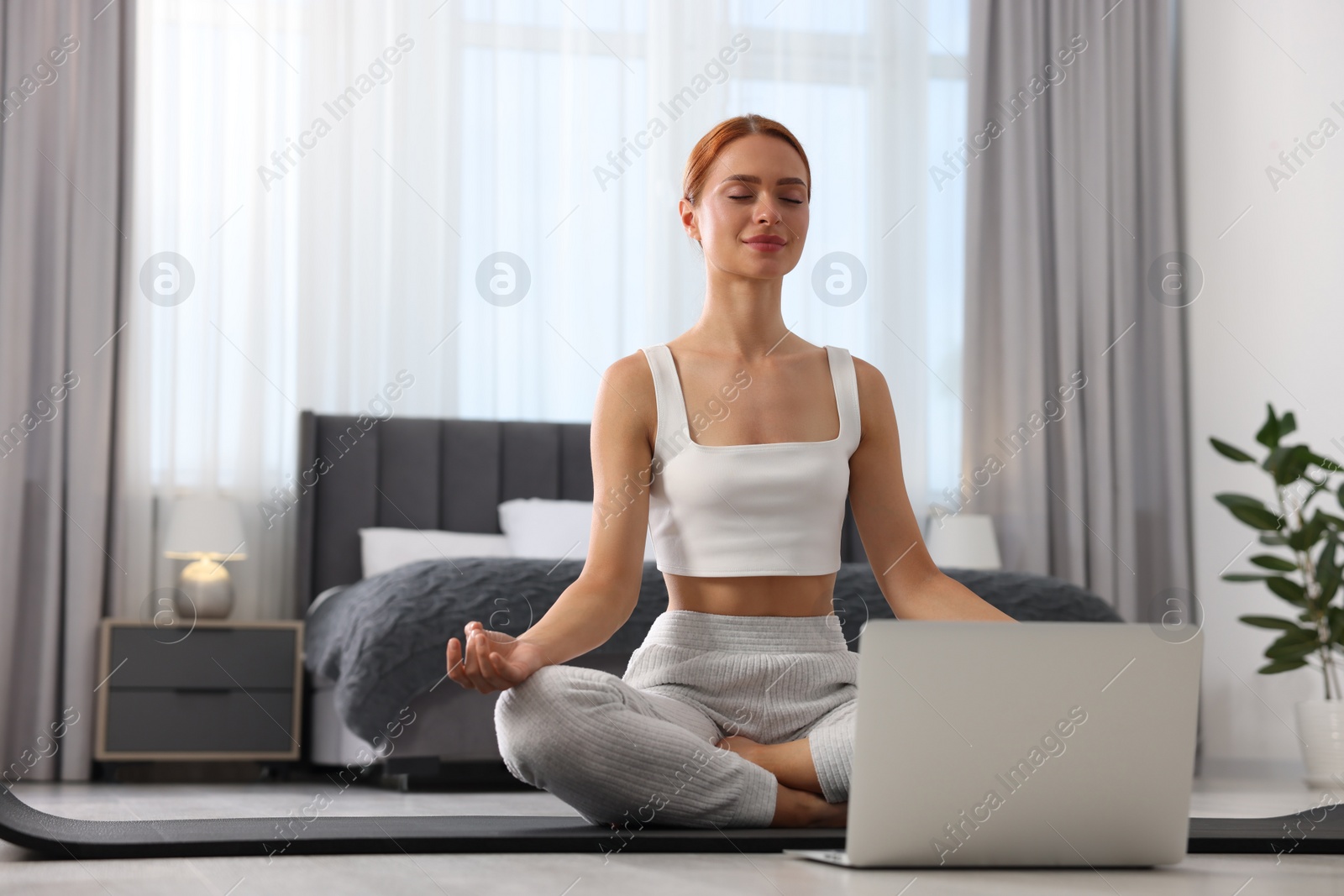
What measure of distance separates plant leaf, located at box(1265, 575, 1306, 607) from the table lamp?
3066 mm

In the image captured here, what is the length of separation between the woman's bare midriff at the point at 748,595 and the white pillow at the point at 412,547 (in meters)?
2.58

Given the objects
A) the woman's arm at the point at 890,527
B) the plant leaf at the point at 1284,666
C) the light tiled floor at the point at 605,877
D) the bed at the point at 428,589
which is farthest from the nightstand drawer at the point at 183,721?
the plant leaf at the point at 1284,666

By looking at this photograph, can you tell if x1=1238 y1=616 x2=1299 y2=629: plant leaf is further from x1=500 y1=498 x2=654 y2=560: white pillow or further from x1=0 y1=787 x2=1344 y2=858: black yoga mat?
x1=0 y1=787 x2=1344 y2=858: black yoga mat

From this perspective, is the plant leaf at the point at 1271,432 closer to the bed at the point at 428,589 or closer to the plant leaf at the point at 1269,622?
the plant leaf at the point at 1269,622

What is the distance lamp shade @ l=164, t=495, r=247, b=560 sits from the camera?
4.08 m

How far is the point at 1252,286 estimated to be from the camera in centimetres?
456

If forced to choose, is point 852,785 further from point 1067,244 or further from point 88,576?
point 1067,244

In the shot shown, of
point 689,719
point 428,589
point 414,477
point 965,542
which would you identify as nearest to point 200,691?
point 414,477

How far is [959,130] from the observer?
5.07m

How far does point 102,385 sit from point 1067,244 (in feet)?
11.1

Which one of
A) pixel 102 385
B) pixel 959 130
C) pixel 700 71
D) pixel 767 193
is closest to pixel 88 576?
pixel 102 385

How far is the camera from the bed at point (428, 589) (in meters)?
2.96

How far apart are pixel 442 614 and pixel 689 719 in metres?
1.45

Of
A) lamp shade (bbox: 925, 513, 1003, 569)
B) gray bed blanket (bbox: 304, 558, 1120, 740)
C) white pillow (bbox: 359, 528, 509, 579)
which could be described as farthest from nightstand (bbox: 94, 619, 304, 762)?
lamp shade (bbox: 925, 513, 1003, 569)
